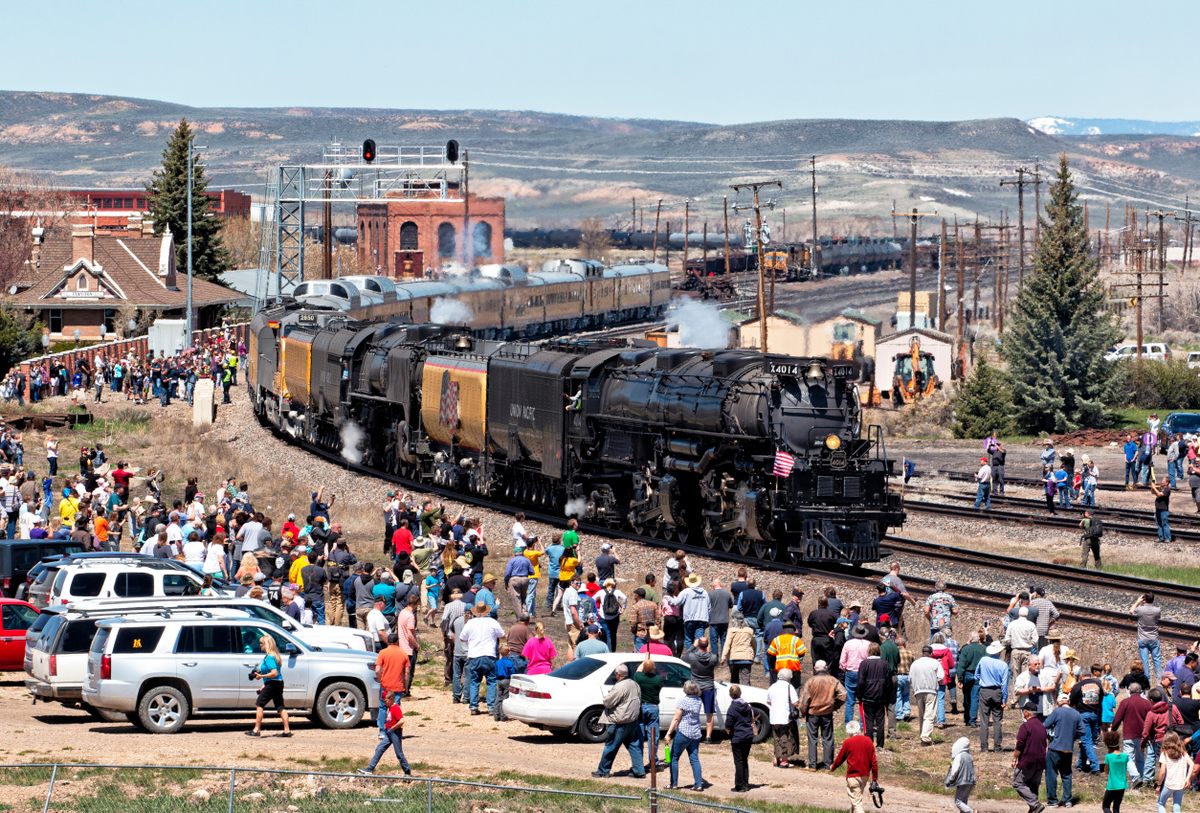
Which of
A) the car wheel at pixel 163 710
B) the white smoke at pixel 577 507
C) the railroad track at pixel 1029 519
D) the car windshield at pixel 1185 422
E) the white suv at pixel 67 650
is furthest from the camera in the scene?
the car windshield at pixel 1185 422

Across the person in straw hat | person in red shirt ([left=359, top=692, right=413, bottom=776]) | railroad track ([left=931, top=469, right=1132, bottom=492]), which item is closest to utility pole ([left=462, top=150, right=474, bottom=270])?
railroad track ([left=931, top=469, right=1132, bottom=492])

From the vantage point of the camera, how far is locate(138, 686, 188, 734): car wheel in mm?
20703

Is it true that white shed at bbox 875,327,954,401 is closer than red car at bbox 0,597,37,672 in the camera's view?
No

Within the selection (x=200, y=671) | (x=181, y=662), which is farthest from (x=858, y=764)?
(x=181, y=662)

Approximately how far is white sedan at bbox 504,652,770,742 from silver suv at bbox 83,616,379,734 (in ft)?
6.89

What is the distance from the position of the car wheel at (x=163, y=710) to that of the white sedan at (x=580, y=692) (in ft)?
12.8

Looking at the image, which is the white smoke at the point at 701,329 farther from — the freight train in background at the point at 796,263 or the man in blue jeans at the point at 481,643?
the freight train in background at the point at 796,263

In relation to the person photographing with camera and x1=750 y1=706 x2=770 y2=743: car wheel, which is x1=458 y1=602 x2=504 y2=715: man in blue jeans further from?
x1=750 y1=706 x2=770 y2=743: car wheel

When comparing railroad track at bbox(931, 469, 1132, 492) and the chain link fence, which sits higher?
the chain link fence

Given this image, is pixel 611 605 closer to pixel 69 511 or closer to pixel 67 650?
pixel 67 650

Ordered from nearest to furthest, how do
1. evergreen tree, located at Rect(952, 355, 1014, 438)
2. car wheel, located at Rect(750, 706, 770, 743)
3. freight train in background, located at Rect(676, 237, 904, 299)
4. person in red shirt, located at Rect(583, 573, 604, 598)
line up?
1. car wheel, located at Rect(750, 706, 770, 743)
2. person in red shirt, located at Rect(583, 573, 604, 598)
3. evergreen tree, located at Rect(952, 355, 1014, 438)
4. freight train in background, located at Rect(676, 237, 904, 299)

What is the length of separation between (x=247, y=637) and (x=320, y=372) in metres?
33.0

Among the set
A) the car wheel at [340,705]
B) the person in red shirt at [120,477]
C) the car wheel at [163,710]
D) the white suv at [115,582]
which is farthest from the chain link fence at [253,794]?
the person in red shirt at [120,477]

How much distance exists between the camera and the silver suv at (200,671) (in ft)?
67.5
